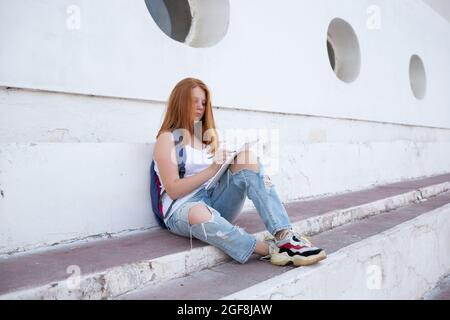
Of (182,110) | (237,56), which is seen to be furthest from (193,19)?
(182,110)

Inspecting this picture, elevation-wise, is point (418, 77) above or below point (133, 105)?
above

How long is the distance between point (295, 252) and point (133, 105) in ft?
5.15

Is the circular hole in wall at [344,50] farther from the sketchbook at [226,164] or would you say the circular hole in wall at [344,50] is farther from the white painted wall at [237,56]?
the sketchbook at [226,164]

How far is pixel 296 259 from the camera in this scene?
180cm

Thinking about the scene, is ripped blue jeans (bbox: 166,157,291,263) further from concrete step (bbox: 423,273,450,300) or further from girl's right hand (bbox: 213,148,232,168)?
concrete step (bbox: 423,273,450,300)

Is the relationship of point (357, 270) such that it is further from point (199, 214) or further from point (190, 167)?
point (190, 167)

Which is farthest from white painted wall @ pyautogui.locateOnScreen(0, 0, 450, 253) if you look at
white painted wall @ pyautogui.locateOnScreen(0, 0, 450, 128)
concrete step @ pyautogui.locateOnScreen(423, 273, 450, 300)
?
concrete step @ pyautogui.locateOnScreen(423, 273, 450, 300)

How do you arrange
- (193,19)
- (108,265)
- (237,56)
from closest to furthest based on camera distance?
(108,265) < (237,56) < (193,19)

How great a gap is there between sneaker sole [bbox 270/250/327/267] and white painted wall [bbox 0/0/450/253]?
35.3 inches

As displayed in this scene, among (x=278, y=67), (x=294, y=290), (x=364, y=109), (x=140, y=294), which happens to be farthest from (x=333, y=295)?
(x=364, y=109)

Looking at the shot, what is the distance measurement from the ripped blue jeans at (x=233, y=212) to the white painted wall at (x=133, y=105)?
1.47 ft

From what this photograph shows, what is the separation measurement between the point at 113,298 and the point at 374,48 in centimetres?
545

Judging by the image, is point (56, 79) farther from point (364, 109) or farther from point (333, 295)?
point (364, 109)
